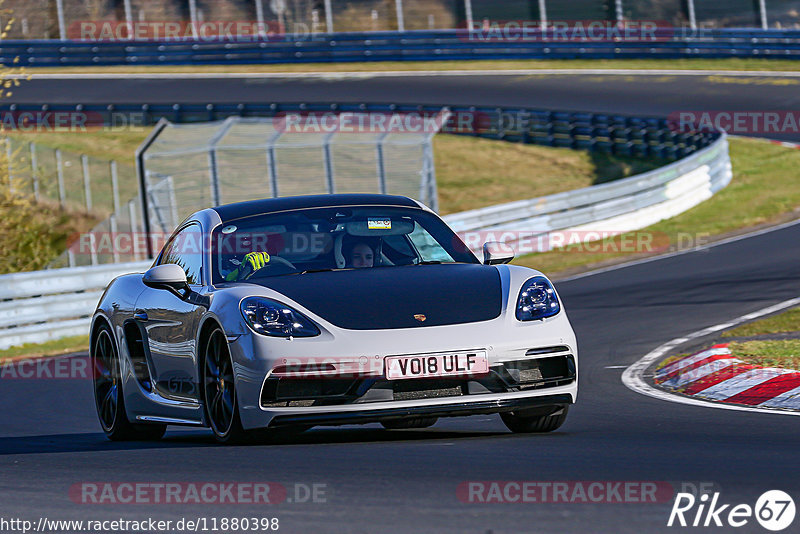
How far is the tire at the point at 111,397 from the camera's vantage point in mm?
8367

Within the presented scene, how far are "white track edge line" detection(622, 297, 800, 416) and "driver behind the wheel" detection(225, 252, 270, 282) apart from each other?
2.92 meters

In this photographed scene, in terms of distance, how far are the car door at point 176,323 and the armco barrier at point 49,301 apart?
8.28 m

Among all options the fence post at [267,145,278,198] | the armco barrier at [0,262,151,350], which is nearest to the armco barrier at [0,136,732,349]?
the armco barrier at [0,262,151,350]

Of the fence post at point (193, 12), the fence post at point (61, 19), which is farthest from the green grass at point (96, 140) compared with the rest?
the fence post at point (193, 12)

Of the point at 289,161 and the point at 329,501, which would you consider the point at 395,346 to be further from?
the point at 289,161

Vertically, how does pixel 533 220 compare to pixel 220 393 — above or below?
below

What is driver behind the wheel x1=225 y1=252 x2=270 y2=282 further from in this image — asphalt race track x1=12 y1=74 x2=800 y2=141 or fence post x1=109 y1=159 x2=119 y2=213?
asphalt race track x1=12 y1=74 x2=800 y2=141

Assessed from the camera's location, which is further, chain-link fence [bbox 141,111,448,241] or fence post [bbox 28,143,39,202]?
fence post [bbox 28,143,39,202]

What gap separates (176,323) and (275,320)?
116 cm

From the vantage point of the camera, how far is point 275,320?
6.57m

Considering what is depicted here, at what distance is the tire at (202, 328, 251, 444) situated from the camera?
22.0ft

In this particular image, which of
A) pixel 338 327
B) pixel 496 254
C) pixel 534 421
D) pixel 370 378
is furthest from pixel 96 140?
pixel 370 378

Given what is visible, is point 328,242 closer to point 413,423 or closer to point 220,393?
point 220,393

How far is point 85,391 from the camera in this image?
1152 centimetres
